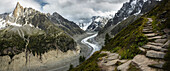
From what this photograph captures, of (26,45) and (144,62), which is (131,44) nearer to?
(144,62)

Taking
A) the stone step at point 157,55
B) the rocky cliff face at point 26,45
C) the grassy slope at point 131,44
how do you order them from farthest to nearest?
the rocky cliff face at point 26,45, the grassy slope at point 131,44, the stone step at point 157,55

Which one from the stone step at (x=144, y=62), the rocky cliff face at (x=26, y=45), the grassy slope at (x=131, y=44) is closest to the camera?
the stone step at (x=144, y=62)

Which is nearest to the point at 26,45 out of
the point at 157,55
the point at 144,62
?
the point at 144,62

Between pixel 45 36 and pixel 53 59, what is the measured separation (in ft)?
141

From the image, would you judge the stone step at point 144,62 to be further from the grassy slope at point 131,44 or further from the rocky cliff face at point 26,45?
the rocky cliff face at point 26,45

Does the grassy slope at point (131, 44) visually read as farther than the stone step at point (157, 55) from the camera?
Yes

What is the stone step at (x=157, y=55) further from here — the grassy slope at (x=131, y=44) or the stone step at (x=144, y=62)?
the grassy slope at (x=131, y=44)

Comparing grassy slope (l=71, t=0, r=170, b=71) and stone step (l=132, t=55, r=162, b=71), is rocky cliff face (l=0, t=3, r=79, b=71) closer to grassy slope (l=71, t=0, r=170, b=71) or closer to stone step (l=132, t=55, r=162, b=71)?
grassy slope (l=71, t=0, r=170, b=71)

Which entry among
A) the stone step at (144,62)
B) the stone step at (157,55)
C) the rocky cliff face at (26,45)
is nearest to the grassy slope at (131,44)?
the stone step at (157,55)

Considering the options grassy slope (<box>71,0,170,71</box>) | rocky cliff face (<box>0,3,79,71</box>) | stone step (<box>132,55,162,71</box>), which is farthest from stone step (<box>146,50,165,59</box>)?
rocky cliff face (<box>0,3,79,71</box>)

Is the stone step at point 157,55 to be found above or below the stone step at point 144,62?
above

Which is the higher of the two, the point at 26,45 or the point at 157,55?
the point at 26,45

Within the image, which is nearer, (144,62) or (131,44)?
(144,62)

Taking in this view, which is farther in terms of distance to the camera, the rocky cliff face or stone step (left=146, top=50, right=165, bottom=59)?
the rocky cliff face
